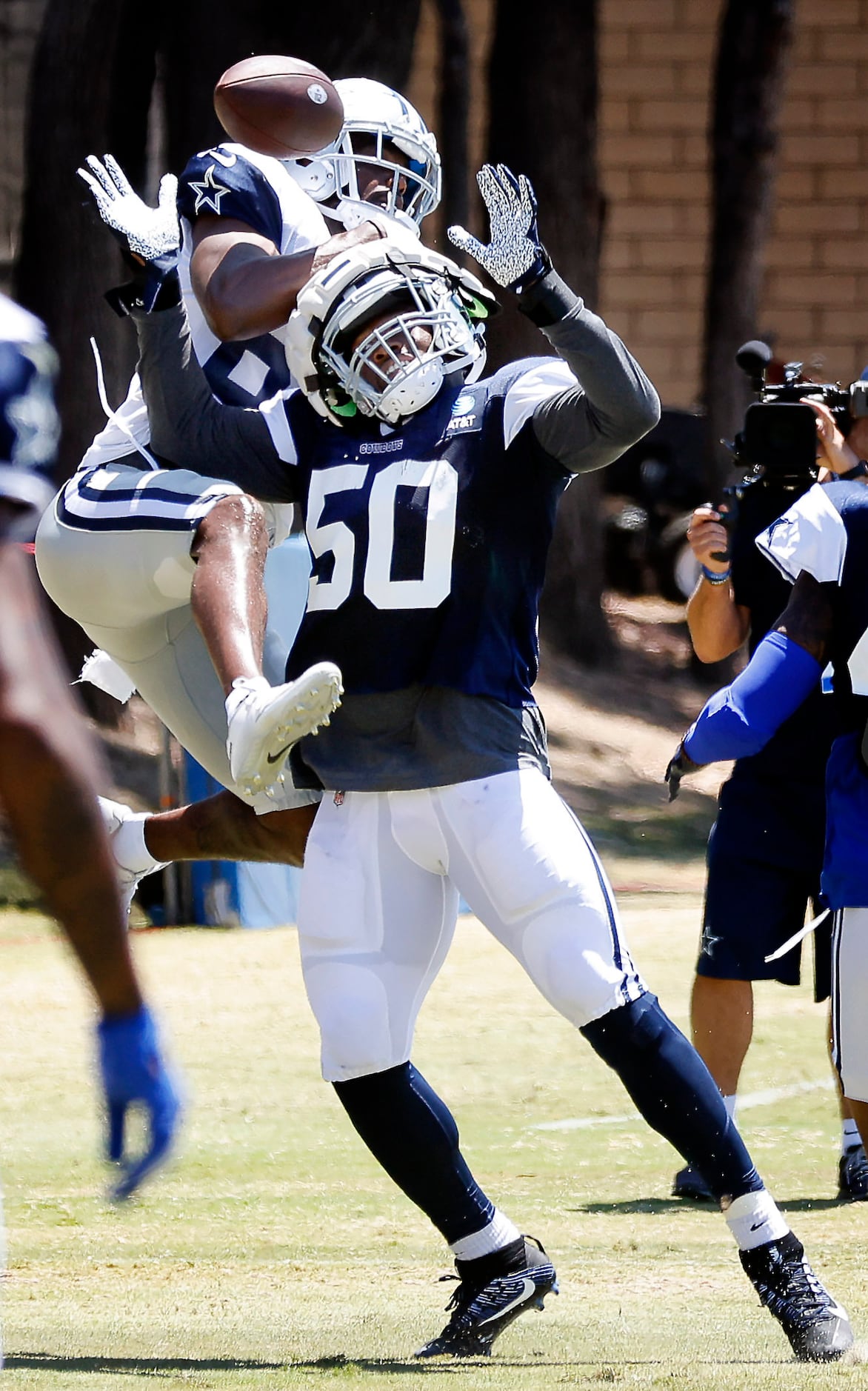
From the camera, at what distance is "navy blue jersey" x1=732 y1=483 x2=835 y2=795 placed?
19.1 ft

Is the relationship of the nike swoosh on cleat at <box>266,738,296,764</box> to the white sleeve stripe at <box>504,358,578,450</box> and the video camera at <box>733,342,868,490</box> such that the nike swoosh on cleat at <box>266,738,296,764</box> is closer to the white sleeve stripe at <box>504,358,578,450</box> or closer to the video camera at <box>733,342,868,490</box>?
the white sleeve stripe at <box>504,358,578,450</box>

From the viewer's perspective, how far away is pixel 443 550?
4.11 metres

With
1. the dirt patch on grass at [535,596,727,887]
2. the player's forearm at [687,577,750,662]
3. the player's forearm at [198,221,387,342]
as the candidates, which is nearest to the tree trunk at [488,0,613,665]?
the dirt patch on grass at [535,596,727,887]

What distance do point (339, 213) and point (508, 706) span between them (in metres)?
1.22

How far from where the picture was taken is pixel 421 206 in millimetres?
4777

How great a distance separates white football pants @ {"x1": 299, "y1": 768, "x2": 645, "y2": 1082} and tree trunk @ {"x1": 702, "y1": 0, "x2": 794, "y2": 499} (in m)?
14.3

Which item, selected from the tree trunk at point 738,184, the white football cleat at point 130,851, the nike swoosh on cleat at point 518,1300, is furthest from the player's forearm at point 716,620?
the tree trunk at point 738,184

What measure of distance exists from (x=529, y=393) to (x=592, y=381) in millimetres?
250

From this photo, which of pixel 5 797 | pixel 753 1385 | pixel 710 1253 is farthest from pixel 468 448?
pixel 710 1253

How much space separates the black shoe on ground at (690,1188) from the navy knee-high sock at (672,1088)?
167 centimetres

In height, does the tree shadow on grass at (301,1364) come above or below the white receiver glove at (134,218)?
below

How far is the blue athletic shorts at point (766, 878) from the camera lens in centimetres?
581

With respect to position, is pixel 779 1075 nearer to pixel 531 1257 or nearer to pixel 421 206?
pixel 531 1257

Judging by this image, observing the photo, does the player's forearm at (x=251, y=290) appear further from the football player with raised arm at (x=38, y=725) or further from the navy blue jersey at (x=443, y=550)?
the football player with raised arm at (x=38, y=725)
